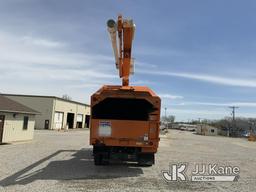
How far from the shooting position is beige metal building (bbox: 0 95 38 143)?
25.4 metres

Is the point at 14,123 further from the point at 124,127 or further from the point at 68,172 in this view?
the point at 124,127

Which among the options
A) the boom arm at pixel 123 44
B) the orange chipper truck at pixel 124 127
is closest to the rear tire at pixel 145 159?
the orange chipper truck at pixel 124 127

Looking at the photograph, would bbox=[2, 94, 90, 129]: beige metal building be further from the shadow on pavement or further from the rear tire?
the rear tire

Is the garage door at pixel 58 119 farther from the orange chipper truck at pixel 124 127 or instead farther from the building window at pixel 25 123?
the orange chipper truck at pixel 124 127

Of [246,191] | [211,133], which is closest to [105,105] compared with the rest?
[246,191]

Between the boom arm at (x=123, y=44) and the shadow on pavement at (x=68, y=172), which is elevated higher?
Result: the boom arm at (x=123, y=44)

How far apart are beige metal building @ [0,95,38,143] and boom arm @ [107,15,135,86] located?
12140 mm

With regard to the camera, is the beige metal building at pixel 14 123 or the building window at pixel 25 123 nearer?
the beige metal building at pixel 14 123

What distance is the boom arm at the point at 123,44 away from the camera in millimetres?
14008

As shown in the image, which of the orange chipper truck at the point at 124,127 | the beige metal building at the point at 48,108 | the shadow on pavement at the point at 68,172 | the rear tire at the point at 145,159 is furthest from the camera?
the beige metal building at the point at 48,108

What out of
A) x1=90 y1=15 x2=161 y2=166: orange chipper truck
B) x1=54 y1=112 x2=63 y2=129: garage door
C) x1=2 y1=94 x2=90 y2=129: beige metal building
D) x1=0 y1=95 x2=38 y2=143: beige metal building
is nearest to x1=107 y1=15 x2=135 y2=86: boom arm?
x1=90 y1=15 x2=161 y2=166: orange chipper truck

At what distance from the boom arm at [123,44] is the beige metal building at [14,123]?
39.8ft

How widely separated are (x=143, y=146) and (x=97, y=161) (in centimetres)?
228

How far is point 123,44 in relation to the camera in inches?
599
